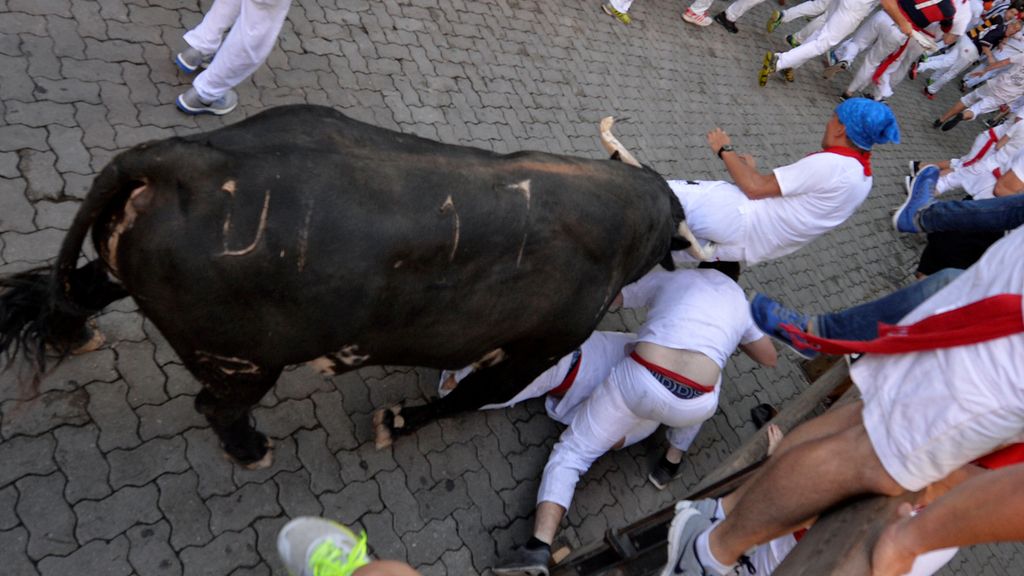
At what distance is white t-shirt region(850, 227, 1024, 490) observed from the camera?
1899 mm

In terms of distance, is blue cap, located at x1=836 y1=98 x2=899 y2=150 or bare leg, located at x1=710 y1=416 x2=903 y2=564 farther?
blue cap, located at x1=836 y1=98 x2=899 y2=150

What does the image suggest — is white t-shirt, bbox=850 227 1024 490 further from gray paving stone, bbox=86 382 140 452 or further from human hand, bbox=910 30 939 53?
human hand, bbox=910 30 939 53

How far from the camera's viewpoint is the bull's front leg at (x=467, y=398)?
3117 mm

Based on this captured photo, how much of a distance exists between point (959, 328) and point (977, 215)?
313cm

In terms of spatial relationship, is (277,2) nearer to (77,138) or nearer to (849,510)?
(77,138)

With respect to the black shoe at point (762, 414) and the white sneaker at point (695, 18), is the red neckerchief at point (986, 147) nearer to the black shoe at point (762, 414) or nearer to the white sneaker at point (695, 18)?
the white sneaker at point (695, 18)

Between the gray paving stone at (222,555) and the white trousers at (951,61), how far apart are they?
1260 centimetres

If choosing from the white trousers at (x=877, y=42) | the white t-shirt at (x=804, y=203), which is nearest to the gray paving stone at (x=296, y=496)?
the white t-shirt at (x=804, y=203)

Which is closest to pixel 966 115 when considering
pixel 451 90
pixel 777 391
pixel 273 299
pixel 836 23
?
pixel 836 23

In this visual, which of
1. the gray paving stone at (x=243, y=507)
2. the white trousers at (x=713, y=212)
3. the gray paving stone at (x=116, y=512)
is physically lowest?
the gray paving stone at (x=243, y=507)

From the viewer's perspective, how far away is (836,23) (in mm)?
8320

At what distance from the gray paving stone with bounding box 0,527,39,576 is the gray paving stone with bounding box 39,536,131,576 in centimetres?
4

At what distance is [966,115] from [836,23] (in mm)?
3895

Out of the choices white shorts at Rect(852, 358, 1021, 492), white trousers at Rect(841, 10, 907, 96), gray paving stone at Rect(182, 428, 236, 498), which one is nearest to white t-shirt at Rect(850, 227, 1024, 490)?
white shorts at Rect(852, 358, 1021, 492)
